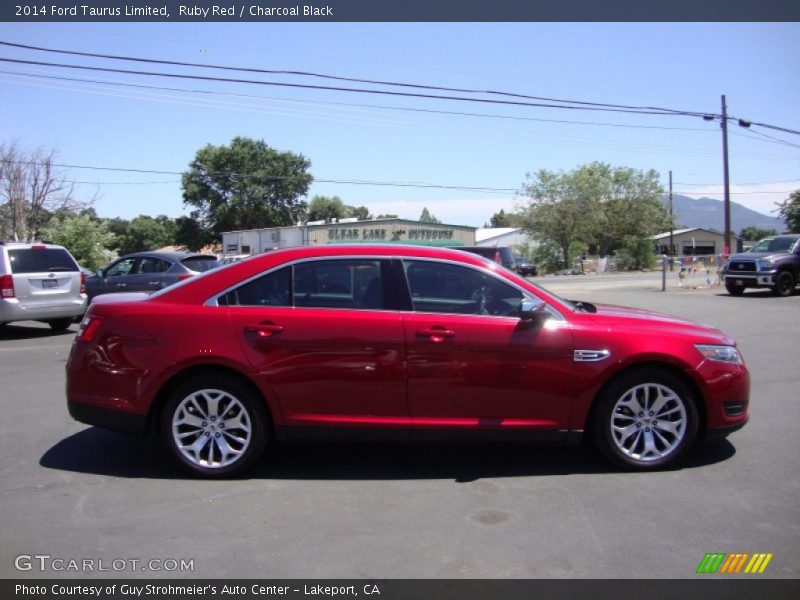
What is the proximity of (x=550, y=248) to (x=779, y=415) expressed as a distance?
4986 cm

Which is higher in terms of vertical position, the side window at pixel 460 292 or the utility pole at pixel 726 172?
the utility pole at pixel 726 172

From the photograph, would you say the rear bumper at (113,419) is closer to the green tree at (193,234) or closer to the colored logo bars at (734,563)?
the colored logo bars at (734,563)

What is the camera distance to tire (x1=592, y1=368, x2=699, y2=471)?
455 cm

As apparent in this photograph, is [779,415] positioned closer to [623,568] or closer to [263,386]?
[623,568]

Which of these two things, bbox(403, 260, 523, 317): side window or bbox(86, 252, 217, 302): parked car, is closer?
bbox(403, 260, 523, 317): side window

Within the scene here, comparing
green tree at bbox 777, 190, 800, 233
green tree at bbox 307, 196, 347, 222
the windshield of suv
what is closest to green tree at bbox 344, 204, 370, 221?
green tree at bbox 307, 196, 347, 222

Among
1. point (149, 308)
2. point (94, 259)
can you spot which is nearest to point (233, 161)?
point (94, 259)

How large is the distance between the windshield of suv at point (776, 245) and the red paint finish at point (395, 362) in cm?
1837

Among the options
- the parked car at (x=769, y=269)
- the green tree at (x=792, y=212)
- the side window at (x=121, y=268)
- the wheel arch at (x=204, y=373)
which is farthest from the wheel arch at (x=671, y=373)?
the green tree at (x=792, y=212)

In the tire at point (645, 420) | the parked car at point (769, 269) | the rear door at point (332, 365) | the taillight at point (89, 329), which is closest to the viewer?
the rear door at point (332, 365)

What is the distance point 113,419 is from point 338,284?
1853 millimetres

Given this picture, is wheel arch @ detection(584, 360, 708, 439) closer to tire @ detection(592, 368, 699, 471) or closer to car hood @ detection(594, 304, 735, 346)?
tire @ detection(592, 368, 699, 471)

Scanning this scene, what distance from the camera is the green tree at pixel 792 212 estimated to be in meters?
45.2

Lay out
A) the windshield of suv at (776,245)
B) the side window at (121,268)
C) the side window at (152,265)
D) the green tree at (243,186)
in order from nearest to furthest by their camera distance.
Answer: the side window at (152,265) < the side window at (121,268) < the windshield of suv at (776,245) < the green tree at (243,186)
